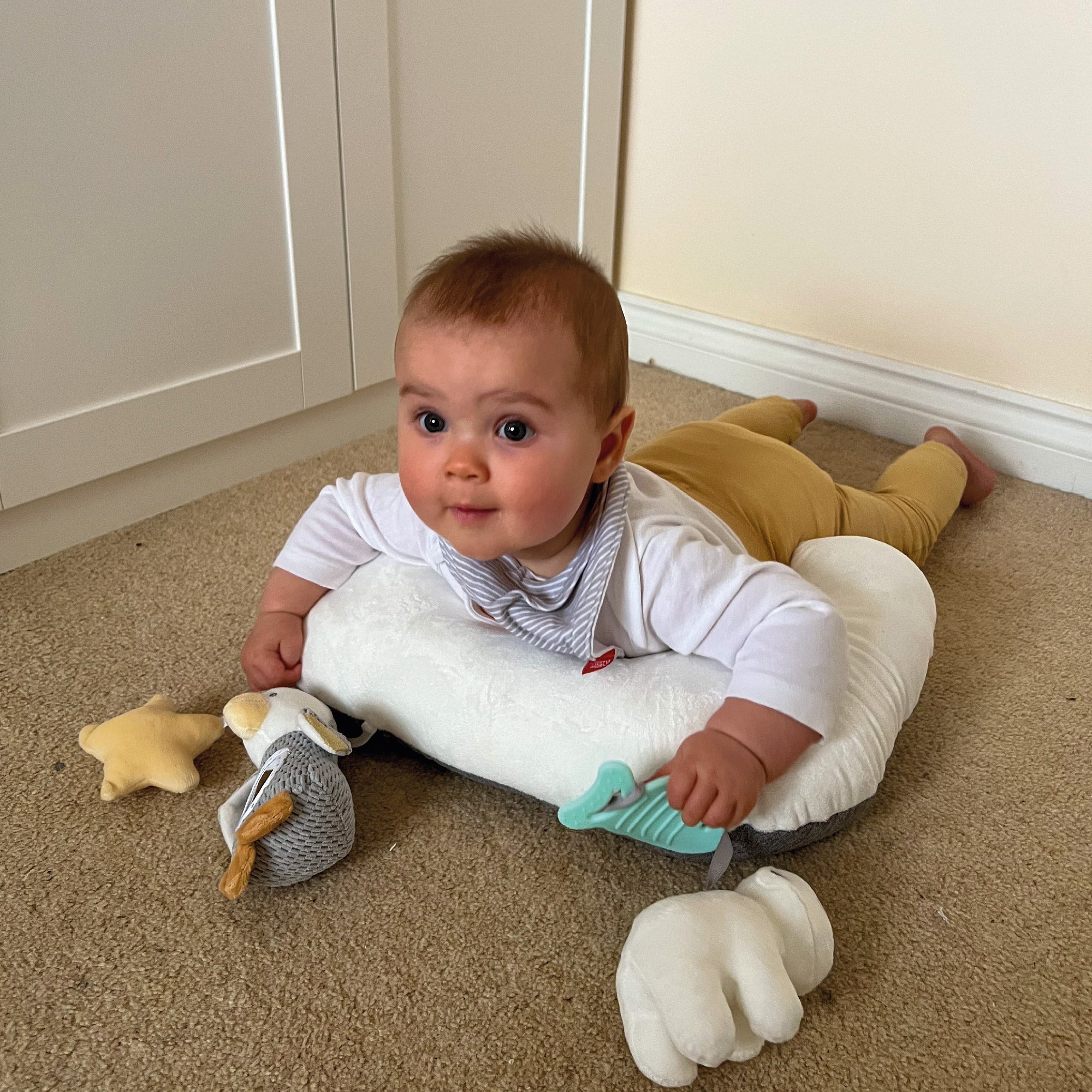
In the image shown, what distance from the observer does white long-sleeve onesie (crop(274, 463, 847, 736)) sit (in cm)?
71

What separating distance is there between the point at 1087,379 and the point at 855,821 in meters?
0.82

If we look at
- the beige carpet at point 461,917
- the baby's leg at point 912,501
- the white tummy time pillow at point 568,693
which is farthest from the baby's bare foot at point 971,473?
the white tummy time pillow at point 568,693

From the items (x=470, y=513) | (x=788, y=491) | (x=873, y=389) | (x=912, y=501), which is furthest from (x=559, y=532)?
(x=873, y=389)

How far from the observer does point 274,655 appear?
880 millimetres

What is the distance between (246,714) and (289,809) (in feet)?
0.41

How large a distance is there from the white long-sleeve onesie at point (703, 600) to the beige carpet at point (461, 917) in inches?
5.7

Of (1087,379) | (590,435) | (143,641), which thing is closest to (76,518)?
(143,641)

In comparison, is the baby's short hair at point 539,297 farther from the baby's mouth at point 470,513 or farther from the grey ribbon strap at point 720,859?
the grey ribbon strap at point 720,859

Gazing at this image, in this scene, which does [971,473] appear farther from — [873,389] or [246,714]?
[246,714]

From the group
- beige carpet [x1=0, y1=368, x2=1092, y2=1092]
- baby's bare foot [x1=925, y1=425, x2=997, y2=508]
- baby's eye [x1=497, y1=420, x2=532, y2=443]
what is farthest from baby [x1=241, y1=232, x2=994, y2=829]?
baby's bare foot [x1=925, y1=425, x2=997, y2=508]

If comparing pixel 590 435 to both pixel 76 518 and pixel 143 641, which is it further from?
pixel 76 518

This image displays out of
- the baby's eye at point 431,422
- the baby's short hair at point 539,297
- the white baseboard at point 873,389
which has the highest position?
the baby's short hair at point 539,297

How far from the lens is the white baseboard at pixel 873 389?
1346 mm

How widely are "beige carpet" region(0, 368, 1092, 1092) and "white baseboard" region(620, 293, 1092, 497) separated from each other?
0.45 meters
